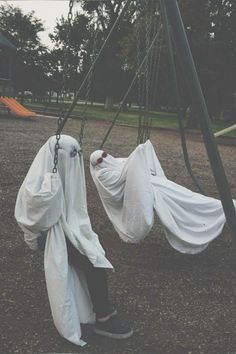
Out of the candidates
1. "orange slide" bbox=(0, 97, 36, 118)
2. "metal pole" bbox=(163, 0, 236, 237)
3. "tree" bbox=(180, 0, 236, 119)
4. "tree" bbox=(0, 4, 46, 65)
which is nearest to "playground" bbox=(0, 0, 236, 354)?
"metal pole" bbox=(163, 0, 236, 237)

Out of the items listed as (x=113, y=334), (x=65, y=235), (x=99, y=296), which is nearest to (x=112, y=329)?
(x=113, y=334)

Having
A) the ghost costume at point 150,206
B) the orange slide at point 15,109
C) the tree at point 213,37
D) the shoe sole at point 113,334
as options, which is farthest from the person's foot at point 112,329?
the tree at point 213,37

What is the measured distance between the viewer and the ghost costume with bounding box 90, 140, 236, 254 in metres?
4.30

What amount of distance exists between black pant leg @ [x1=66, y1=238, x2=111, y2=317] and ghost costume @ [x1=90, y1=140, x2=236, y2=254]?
4.12 feet

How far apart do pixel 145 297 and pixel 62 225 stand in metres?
1.12

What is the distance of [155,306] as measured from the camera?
11.8 ft

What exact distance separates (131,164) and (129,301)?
1359 millimetres

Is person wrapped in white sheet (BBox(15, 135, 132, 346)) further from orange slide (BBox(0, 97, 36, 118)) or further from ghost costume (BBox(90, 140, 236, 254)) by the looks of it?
orange slide (BBox(0, 97, 36, 118))

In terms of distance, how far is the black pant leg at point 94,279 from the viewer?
119 inches

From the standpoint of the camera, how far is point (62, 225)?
9.78ft

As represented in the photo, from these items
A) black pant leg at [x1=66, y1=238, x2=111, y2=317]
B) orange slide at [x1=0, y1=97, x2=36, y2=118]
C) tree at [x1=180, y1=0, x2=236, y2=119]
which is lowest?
orange slide at [x1=0, y1=97, x2=36, y2=118]

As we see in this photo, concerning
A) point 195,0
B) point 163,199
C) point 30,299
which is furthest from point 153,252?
point 195,0

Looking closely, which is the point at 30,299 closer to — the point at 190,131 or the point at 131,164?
the point at 131,164

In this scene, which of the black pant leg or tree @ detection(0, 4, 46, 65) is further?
tree @ detection(0, 4, 46, 65)
